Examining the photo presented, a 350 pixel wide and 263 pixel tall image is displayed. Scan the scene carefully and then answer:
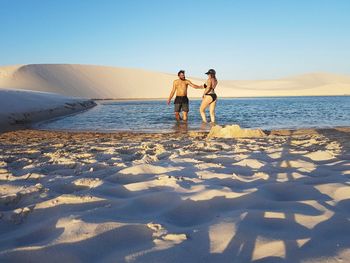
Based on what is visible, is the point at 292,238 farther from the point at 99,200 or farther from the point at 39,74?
the point at 39,74

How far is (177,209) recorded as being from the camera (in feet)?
7.68

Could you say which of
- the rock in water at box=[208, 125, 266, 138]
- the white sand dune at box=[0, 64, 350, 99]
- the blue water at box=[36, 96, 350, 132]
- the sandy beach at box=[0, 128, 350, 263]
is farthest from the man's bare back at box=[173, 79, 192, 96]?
the white sand dune at box=[0, 64, 350, 99]

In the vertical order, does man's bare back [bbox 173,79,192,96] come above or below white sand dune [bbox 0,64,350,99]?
below

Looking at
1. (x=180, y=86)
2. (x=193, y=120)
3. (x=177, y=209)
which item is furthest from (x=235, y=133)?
(x=193, y=120)

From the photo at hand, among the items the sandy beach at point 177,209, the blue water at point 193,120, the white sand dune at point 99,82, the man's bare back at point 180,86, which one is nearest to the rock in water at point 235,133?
the blue water at point 193,120

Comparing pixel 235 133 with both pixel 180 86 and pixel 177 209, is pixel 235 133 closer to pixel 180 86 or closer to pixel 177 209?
pixel 177 209

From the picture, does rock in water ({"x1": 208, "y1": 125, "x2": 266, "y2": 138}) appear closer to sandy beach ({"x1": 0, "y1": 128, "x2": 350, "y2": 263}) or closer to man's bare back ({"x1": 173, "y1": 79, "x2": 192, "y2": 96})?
sandy beach ({"x1": 0, "y1": 128, "x2": 350, "y2": 263})

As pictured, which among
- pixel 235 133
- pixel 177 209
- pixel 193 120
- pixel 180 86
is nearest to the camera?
pixel 177 209

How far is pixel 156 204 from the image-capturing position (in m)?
2.47

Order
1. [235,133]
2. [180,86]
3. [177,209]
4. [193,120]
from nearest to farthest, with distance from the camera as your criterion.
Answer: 1. [177,209]
2. [235,133]
3. [180,86]
4. [193,120]

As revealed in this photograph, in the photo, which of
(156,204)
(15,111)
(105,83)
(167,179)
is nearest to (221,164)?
(167,179)

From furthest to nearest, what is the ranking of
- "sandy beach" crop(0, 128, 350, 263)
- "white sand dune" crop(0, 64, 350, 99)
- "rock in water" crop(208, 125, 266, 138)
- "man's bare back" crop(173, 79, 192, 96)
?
"white sand dune" crop(0, 64, 350, 99) → "man's bare back" crop(173, 79, 192, 96) → "rock in water" crop(208, 125, 266, 138) → "sandy beach" crop(0, 128, 350, 263)

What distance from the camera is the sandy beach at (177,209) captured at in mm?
1702

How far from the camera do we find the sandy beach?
1702 mm
